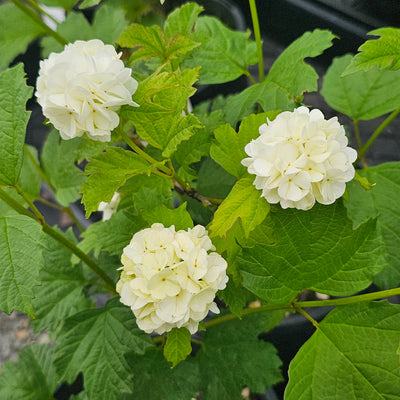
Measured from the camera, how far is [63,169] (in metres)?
1.02

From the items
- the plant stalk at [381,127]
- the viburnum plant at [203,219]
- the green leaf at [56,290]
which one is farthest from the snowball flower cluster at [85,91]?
the plant stalk at [381,127]

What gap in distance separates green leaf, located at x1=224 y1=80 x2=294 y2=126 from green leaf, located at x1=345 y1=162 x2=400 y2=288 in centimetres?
19

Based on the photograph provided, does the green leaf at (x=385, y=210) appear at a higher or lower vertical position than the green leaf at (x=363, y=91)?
lower

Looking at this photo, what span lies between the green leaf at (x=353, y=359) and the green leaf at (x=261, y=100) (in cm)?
32

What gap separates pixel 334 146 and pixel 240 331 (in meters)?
0.53

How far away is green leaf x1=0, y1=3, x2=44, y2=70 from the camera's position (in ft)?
3.36

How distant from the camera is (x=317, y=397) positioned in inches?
21.1

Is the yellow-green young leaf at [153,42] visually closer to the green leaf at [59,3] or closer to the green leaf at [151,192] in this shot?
the green leaf at [151,192]

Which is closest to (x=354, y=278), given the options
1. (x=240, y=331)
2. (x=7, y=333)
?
(x=240, y=331)

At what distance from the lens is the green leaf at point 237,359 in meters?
0.89

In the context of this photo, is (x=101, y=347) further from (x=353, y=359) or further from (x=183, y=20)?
(x=183, y=20)

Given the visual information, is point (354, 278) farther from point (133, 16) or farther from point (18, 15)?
point (133, 16)

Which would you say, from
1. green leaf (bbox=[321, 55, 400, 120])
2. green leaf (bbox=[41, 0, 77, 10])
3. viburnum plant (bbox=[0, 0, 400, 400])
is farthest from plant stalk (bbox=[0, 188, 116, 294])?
green leaf (bbox=[41, 0, 77, 10])

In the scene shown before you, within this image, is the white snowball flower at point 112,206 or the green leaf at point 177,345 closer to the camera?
the green leaf at point 177,345
